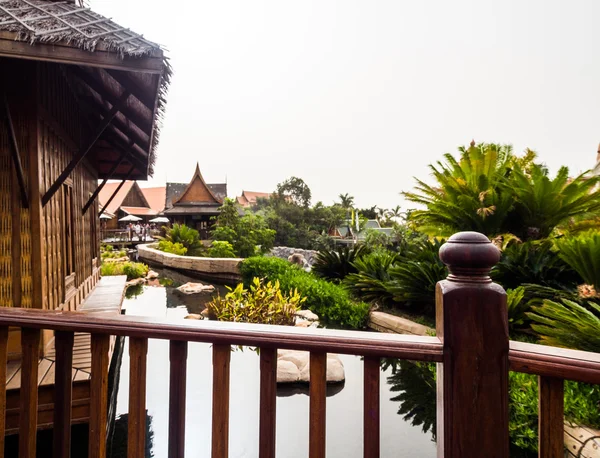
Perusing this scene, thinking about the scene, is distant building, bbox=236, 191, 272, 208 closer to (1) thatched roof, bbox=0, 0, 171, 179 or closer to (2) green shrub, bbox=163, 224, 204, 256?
(2) green shrub, bbox=163, 224, 204, 256

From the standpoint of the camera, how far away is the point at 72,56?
214 cm

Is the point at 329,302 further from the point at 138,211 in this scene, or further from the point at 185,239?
the point at 138,211

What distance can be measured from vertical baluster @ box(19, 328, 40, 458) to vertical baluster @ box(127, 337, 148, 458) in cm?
31

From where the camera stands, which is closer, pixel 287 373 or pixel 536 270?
pixel 287 373

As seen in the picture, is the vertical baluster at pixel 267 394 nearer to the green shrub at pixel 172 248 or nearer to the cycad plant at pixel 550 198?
the cycad plant at pixel 550 198

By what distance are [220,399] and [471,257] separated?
0.73 metres

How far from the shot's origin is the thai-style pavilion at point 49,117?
215 centimetres

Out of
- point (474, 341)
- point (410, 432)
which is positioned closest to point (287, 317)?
point (410, 432)

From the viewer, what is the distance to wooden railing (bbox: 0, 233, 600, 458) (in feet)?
2.68

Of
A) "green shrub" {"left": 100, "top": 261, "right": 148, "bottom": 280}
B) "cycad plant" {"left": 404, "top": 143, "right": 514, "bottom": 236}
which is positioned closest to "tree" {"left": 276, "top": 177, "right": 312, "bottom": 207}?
"green shrub" {"left": 100, "top": 261, "right": 148, "bottom": 280}

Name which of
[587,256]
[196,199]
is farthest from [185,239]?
[587,256]

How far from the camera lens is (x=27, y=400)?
110cm

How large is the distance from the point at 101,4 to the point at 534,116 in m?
23.7

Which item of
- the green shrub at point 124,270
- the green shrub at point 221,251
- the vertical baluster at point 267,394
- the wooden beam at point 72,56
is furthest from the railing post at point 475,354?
the green shrub at point 221,251
